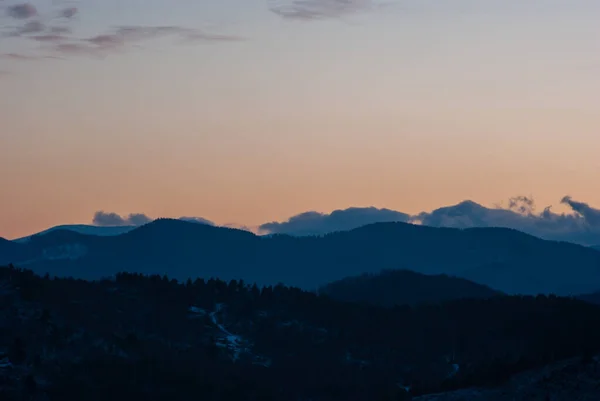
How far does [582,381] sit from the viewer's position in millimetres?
191500

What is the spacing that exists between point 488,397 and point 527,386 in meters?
6.32

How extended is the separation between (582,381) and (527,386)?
9.61 meters

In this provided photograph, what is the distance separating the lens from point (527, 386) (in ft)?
649

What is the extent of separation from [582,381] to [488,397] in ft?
51.2

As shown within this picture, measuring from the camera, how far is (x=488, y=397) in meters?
200
